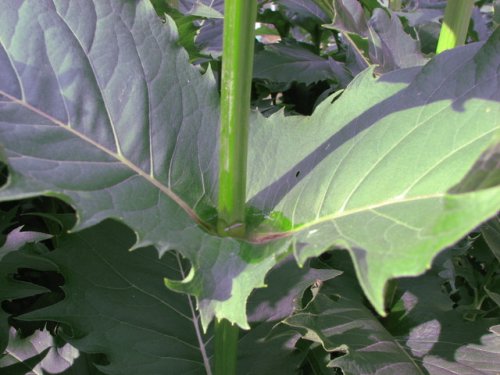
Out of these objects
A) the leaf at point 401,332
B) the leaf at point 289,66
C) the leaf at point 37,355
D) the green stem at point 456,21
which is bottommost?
the leaf at point 37,355

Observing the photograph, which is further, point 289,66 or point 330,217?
point 289,66

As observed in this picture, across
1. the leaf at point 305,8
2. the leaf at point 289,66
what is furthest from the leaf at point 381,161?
the leaf at point 305,8

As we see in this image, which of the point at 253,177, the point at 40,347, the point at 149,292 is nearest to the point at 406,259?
the point at 253,177

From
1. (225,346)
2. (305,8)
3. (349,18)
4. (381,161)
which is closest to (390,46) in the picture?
(349,18)

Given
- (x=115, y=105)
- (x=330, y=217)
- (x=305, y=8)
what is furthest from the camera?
(x=305, y=8)

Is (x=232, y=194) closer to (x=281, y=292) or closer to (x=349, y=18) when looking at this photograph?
(x=281, y=292)

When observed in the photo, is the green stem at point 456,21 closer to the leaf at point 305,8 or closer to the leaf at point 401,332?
the leaf at point 401,332

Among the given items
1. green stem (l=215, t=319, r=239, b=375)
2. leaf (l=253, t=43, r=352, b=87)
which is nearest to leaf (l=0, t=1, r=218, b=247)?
green stem (l=215, t=319, r=239, b=375)
